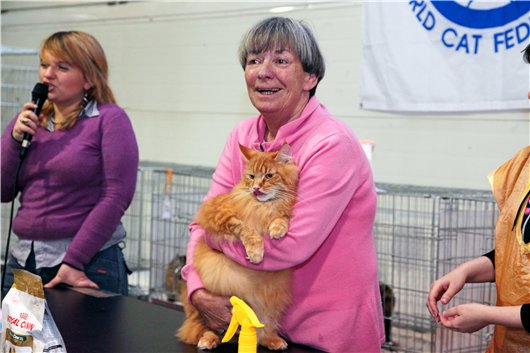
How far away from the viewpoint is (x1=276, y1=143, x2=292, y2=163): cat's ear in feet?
6.20

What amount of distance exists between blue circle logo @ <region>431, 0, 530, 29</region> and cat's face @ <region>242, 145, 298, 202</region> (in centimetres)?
240

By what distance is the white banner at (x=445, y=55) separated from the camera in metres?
3.91

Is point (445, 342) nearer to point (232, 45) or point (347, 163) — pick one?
point (347, 163)

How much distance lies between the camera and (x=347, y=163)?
6.03ft

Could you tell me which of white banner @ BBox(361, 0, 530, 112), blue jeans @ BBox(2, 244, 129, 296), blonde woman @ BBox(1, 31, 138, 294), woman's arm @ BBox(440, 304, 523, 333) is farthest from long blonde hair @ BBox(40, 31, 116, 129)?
white banner @ BBox(361, 0, 530, 112)

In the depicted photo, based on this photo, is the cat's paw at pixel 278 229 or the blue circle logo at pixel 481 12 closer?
the cat's paw at pixel 278 229

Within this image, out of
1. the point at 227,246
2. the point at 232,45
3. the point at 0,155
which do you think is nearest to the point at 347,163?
the point at 227,246

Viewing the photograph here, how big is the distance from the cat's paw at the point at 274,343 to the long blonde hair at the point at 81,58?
1.24 m

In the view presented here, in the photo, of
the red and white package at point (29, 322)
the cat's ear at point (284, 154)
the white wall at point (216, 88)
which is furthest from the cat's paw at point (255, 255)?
the white wall at point (216, 88)

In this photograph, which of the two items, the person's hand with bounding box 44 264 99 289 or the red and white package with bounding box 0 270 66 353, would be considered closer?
the red and white package with bounding box 0 270 66 353

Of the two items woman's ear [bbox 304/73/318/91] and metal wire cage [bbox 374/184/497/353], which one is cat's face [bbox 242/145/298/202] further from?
metal wire cage [bbox 374/184/497/353]

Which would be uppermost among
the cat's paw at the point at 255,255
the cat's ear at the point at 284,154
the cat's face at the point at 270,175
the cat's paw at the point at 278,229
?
the cat's ear at the point at 284,154

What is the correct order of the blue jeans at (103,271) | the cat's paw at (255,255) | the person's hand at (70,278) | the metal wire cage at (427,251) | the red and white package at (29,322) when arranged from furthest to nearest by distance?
the metal wire cage at (427,251) < the blue jeans at (103,271) < the person's hand at (70,278) < the cat's paw at (255,255) < the red and white package at (29,322)

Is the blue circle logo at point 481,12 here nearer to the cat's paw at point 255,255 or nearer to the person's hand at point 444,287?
the person's hand at point 444,287
